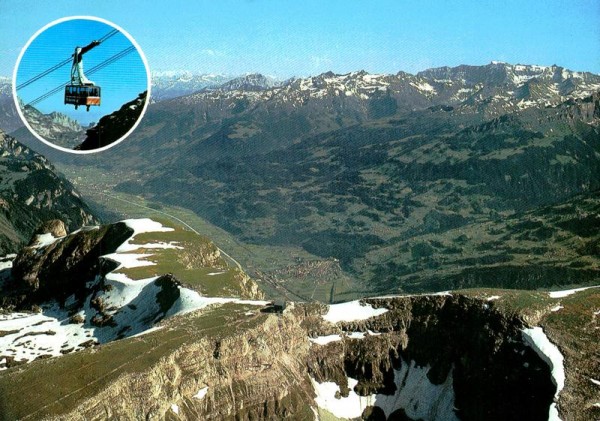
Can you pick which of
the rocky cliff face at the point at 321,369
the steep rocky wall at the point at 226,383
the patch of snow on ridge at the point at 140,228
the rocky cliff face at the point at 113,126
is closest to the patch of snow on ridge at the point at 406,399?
the rocky cliff face at the point at 321,369

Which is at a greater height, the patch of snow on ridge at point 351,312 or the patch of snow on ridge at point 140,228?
the patch of snow on ridge at point 140,228

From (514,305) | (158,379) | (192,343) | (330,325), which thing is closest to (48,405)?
(158,379)

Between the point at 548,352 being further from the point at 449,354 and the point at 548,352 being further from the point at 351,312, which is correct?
the point at 351,312

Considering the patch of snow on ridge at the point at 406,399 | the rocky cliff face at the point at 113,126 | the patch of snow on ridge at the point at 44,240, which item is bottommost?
the patch of snow on ridge at the point at 406,399

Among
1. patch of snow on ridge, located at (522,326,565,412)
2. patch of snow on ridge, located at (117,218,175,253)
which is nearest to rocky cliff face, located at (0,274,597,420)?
patch of snow on ridge, located at (522,326,565,412)

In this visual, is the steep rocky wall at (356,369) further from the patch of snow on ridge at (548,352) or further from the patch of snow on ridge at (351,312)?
the patch of snow on ridge at (548,352)

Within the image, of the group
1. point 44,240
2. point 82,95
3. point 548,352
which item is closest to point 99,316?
point 44,240
